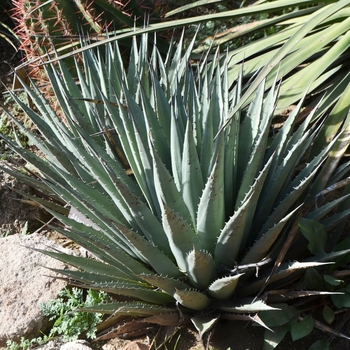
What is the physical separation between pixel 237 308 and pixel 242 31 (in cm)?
194

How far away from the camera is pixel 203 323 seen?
2.01 meters

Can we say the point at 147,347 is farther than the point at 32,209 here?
No

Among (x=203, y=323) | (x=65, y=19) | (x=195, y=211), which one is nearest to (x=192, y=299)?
(x=203, y=323)

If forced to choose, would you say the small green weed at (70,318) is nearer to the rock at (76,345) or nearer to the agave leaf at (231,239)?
the rock at (76,345)

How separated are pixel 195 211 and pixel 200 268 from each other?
227 millimetres

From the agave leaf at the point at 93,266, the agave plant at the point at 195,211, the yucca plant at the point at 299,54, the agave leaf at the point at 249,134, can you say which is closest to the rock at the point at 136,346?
the agave plant at the point at 195,211

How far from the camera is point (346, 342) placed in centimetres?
215

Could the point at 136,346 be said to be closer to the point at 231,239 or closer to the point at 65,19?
the point at 231,239

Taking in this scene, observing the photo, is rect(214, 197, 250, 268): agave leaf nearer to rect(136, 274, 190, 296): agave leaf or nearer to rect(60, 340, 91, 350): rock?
rect(136, 274, 190, 296): agave leaf

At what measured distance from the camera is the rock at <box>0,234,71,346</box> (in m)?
2.44

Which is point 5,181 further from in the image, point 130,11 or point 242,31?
point 242,31

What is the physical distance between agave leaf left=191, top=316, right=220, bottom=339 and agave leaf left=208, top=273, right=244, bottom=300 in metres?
0.09

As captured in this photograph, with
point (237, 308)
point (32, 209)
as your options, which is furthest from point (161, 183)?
point (32, 209)

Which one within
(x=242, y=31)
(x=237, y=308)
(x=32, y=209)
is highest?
(x=242, y=31)
